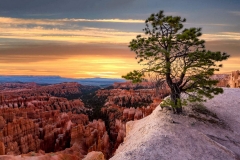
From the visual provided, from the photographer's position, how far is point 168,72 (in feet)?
67.3

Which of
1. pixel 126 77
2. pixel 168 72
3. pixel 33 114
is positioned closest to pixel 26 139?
pixel 33 114

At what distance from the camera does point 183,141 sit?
15.7m

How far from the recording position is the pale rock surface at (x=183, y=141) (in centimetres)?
1391

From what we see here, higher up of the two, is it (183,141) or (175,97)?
(175,97)

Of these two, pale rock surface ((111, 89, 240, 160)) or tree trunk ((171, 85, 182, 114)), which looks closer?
pale rock surface ((111, 89, 240, 160))

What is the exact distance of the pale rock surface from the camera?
13.9 metres

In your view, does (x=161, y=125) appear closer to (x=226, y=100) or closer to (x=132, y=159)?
(x=132, y=159)

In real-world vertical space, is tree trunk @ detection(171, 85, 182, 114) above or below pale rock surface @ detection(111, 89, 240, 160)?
above

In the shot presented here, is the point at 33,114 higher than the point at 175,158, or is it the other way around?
the point at 175,158

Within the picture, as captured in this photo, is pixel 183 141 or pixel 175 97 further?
pixel 175 97

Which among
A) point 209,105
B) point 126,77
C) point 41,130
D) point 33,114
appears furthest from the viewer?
point 33,114

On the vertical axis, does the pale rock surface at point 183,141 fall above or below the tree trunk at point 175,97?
below

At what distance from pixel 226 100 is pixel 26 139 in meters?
35.9

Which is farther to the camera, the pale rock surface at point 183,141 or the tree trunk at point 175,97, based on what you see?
the tree trunk at point 175,97
